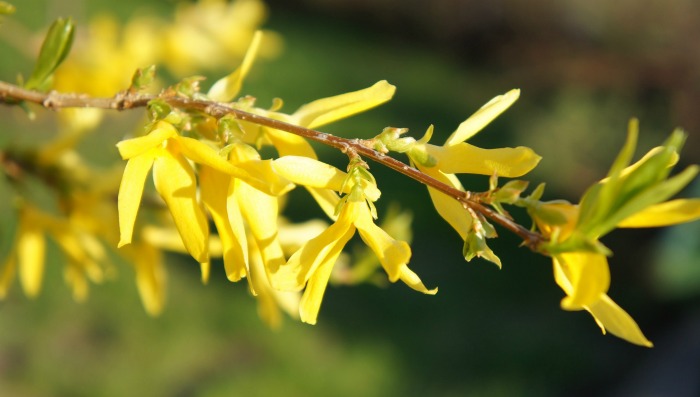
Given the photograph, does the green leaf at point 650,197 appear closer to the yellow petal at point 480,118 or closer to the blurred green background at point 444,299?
the yellow petal at point 480,118

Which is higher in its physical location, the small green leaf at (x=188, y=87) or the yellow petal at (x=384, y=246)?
the small green leaf at (x=188, y=87)

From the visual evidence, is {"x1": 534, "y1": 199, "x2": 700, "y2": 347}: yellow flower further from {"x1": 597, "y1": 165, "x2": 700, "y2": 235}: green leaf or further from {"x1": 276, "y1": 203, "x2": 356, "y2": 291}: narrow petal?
{"x1": 276, "y1": 203, "x2": 356, "y2": 291}: narrow petal

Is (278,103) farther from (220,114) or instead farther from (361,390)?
(361,390)

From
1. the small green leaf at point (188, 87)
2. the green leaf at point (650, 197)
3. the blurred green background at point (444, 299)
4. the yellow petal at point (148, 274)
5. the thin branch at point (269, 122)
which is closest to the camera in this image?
the green leaf at point (650, 197)

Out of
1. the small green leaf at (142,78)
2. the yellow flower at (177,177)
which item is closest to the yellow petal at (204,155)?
the yellow flower at (177,177)

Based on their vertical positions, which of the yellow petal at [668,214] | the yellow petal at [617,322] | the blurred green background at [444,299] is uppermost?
the yellow petal at [668,214]

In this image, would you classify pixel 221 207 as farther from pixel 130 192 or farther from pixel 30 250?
pixel 30 250

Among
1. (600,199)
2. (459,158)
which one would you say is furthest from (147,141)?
(600,199)

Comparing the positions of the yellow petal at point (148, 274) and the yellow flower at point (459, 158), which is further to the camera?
the yellow petal at point (148, 274)
